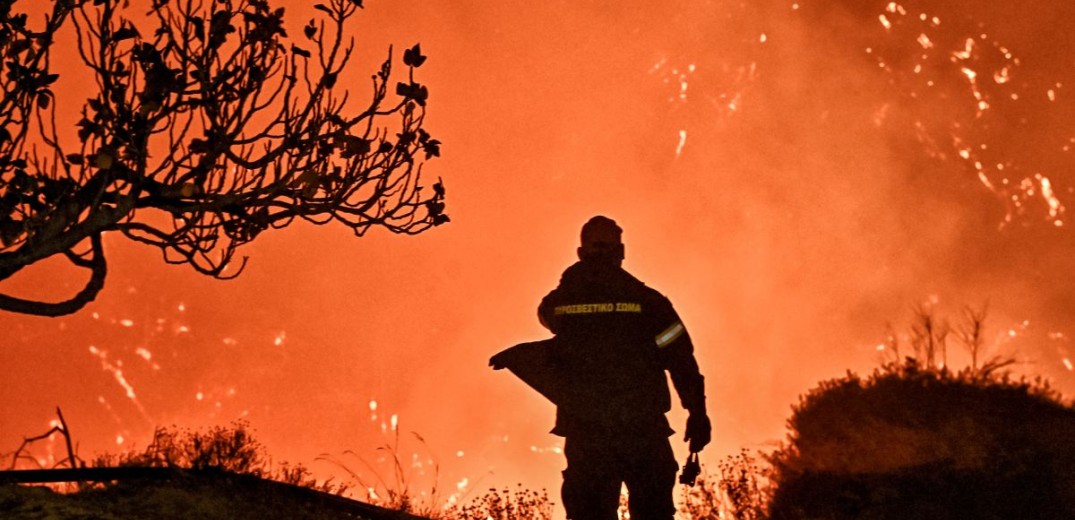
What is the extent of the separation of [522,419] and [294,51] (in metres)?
133

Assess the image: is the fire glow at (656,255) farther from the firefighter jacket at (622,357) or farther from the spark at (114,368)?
the firefighter jacket at (622,357)

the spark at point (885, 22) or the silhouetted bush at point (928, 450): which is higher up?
the spark at point (885, 22)

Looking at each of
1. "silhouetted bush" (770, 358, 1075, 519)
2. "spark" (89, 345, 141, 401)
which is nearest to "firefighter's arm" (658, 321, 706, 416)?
"silhouetted bush" (770, 358, 1075, 519)

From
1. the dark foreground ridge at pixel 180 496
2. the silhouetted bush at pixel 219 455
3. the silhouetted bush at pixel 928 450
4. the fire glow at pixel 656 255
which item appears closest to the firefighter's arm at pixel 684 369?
the dark foreground ridge at pixel 180 496

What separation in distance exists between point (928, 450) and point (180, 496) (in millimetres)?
7939

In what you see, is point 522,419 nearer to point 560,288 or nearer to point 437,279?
point 437,279

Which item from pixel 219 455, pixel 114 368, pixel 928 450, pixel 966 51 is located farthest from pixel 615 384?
pixel 114 368

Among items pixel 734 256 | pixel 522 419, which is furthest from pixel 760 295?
pixel 522 419

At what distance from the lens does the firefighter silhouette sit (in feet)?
23.7

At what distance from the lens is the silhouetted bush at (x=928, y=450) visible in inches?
387

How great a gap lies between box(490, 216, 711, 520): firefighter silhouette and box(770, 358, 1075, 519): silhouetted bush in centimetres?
357

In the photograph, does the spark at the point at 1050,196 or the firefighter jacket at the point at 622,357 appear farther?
the spark at the point at 1050,196

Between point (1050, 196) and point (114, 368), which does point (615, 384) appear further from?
point (114, 368)

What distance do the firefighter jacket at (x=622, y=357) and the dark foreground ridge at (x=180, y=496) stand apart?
1.73 metres
